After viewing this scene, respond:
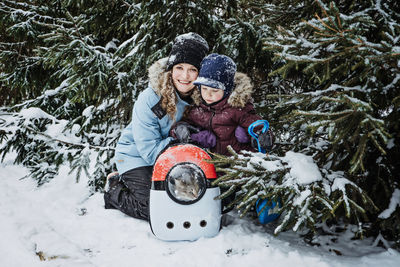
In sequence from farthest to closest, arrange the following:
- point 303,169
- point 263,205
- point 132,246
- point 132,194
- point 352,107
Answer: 1. point 132,194
2. point 263,205
3. point 132,246
4. point 303,169
5. point 352,107

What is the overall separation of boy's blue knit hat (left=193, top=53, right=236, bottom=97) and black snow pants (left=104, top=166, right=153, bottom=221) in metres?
1.17

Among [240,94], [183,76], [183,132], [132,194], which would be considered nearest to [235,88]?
[240,94]

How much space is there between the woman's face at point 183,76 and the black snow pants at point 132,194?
3.11ft

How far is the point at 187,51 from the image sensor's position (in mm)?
2945

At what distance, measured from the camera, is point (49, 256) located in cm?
223

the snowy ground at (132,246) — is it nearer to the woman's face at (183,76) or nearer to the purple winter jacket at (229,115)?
the purple winter jacket at (229,115)

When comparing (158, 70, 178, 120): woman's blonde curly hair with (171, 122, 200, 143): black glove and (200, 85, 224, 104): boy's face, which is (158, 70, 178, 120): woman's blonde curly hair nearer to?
(171, 122, 200, 143): black glove

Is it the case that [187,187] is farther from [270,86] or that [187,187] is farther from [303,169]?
[270,86]

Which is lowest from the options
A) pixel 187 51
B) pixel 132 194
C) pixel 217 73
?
pixel 132 194

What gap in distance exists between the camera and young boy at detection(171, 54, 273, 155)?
9.03 ft

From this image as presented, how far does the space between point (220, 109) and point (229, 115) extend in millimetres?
118

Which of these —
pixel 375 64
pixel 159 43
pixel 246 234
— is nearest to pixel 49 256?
pixel 246 234

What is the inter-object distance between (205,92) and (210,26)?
4.81 ft

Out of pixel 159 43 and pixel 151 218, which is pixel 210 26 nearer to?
pixel 159 43
